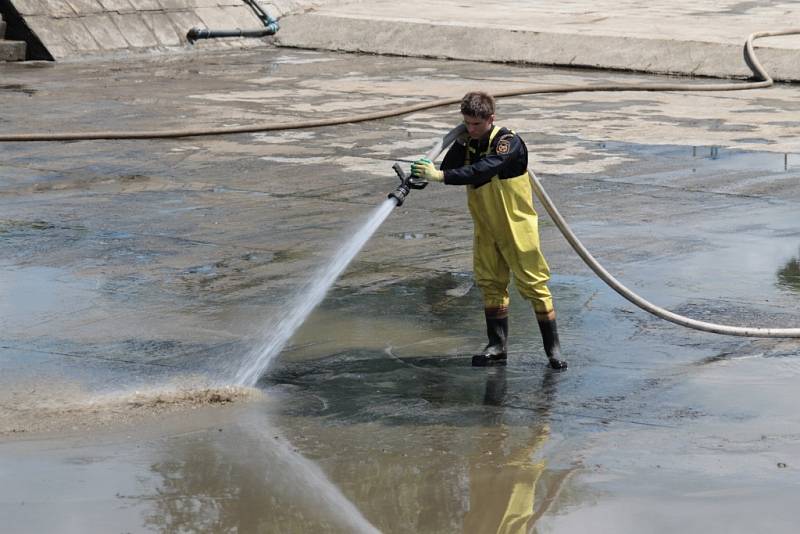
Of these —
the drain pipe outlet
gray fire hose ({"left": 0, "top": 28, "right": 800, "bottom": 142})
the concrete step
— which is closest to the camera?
gray fire hose ({"left": 0, "top": 28, "right": 800, "bottom": 142})

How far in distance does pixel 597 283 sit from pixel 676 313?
80 cm

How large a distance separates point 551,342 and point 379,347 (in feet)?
3.17

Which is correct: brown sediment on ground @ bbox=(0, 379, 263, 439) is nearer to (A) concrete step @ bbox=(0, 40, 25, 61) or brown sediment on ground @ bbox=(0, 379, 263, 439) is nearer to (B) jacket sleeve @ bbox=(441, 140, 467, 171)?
(B) jacket sleeve @ bbox=(441, 140, 467, 171)

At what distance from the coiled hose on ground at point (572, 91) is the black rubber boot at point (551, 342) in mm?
567

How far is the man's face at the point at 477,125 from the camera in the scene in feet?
22.3

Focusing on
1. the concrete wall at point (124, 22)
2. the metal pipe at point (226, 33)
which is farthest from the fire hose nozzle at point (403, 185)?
the metal pipe at point (226, 33)

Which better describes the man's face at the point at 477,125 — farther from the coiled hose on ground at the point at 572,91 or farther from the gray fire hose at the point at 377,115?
the gray fire hose at the point at 377,115

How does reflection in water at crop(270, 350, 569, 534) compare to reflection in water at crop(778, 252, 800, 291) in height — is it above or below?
above

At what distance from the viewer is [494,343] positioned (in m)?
7.14

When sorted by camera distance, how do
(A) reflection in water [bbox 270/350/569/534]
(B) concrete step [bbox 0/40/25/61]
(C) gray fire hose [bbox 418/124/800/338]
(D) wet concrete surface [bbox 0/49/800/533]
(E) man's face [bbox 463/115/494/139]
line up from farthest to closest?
(B) concrete step [bbox 0/40/25/61] → (C) gray fire hose [bbox 418/124/800/338] → (E) man's face [bbox 463/115/494/139] → (D) wet concrete surface [bbox 0/49/800/533] → (A) reflection in water [bbox 270/350/569/534]

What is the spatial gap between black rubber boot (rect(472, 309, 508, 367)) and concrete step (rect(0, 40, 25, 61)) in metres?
15.0

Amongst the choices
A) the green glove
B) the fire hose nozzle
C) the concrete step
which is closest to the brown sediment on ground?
the fire hose nozzle

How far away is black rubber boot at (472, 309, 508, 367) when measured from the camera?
279 inches

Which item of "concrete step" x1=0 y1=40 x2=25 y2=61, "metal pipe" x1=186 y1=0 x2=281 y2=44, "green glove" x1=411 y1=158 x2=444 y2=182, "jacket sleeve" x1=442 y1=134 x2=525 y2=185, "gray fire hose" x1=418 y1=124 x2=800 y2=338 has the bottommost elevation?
"gray fire hose" x1=418 y1=124 x2=800 y2=338
